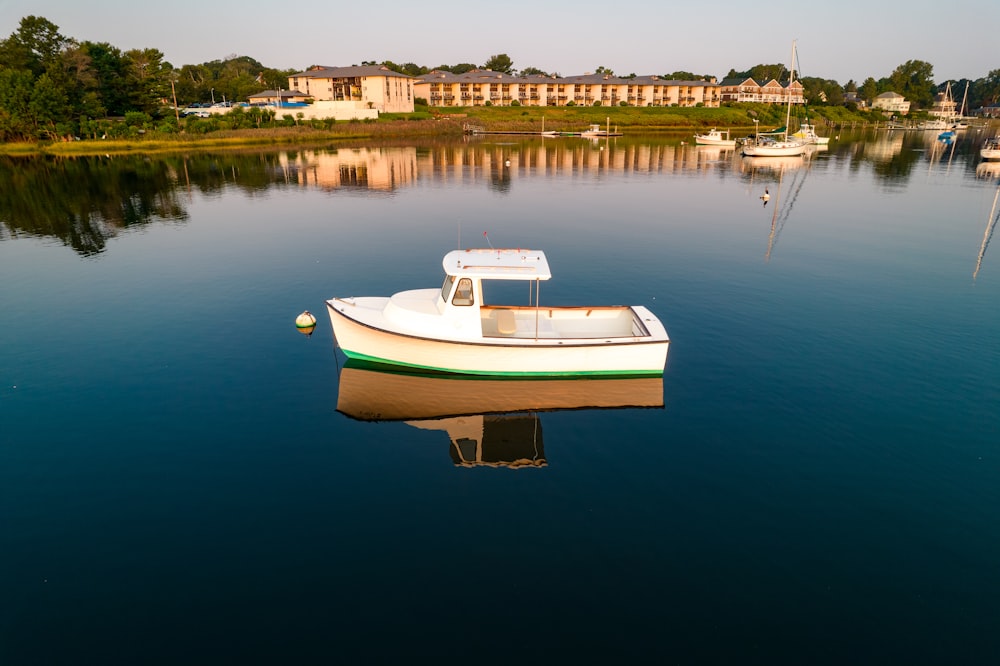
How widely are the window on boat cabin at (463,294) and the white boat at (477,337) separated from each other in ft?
0.09

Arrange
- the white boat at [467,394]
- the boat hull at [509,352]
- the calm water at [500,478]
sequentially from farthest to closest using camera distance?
the boat hull at [509,352], the white boat at [467,394], the calm water at [500,478]

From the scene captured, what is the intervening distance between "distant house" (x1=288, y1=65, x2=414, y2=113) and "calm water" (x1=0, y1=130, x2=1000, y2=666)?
13538 centimetres

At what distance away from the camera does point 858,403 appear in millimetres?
19297

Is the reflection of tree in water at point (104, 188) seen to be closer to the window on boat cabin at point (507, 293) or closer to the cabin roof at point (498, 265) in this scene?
the window on boat cabin at point (507, 293)

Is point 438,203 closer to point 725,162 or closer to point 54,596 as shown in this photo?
point 54,596

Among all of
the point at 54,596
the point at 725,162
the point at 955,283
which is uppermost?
the point at 725,162

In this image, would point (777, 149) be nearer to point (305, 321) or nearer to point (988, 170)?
point (988, 170)

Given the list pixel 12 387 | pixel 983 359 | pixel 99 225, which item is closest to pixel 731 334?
pixel 983 359

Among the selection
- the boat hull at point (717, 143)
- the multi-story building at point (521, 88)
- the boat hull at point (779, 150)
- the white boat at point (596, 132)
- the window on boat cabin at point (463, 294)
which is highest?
the multi-story building at point (521, 88)

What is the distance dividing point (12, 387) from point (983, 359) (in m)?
39.1

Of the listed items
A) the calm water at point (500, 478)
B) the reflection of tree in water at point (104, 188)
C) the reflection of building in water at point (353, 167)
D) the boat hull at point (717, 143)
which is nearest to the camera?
the calm water at point (500, 478)

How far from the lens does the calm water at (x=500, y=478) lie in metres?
10.9

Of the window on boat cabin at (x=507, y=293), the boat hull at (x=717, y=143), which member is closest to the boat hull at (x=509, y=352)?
the window on boat cabin at (x=507, y=293)

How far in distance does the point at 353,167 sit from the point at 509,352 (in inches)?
2895
